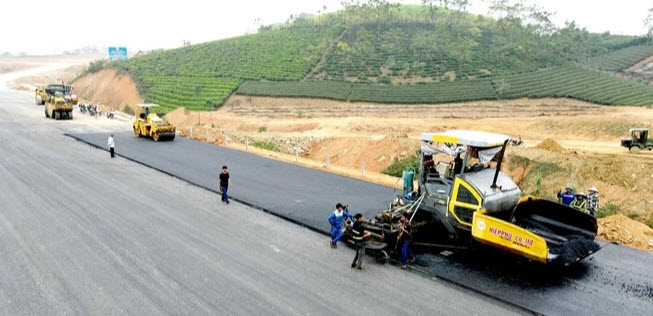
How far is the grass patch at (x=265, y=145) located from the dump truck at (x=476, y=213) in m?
16.9

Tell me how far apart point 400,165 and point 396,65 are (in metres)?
45.3

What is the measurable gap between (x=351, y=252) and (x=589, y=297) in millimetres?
5198

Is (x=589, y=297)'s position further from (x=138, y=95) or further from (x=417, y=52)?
(x=417, y=52)

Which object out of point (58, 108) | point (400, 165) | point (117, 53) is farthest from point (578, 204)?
point (117, 53)

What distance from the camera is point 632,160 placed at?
57.7 feet

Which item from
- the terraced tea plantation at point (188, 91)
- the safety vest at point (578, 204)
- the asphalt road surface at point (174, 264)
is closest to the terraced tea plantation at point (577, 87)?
the terraced tea plantation at point (188, 91)

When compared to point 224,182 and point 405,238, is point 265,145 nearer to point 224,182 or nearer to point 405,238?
point 224,182

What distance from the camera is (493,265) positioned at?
1032 centimetres

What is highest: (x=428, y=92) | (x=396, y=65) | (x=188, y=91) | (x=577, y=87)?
(x=396, y=65)

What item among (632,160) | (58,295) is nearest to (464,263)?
(58,295)

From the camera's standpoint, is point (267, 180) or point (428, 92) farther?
point (428, 92)

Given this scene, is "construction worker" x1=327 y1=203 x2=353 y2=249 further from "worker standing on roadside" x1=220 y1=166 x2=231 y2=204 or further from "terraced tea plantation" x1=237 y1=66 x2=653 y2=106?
"terraced tea plantation" x1=237 y1=66 x2=653 y2=106

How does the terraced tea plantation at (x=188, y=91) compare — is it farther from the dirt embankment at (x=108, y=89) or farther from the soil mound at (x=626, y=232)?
the soil mound at (x=626, y=232)

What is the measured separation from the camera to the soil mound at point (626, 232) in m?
12.0
